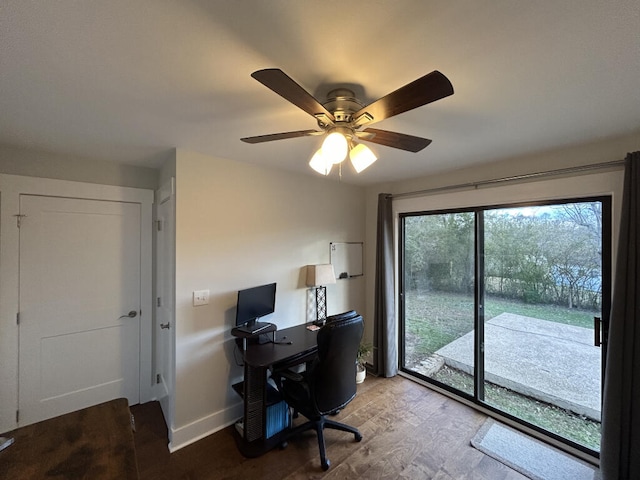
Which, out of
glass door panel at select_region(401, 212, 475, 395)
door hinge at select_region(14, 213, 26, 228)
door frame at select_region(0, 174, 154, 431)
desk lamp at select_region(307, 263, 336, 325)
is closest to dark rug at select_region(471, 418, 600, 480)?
glass door panel at select_region(401, 212, 475, 395)

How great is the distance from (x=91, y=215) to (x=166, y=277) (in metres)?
0.87

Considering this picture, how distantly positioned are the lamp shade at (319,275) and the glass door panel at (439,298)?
1.04 m

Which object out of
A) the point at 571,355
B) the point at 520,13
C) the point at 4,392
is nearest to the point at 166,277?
the point at 4,392

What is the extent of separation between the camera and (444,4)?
2.75 feet

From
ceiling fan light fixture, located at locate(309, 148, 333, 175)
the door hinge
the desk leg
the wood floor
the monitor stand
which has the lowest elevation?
the wood floor

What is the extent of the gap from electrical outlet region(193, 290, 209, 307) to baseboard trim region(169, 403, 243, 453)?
96cm

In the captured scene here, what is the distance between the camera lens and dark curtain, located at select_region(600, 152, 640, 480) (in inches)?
66.5

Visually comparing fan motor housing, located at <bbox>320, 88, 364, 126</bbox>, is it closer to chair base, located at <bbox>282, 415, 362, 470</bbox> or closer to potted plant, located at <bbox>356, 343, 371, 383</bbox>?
chair base, located at <bbox>282, 415, 362, 470</bbox>

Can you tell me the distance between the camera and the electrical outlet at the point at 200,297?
221 centimetres

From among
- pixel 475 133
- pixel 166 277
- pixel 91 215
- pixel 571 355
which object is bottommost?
pixel 571 355

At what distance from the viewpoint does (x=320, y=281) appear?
9.33 ft

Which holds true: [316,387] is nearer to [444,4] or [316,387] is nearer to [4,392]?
[444,4]

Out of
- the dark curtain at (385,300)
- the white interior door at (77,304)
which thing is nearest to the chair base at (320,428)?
the dark curtain at (385,300)

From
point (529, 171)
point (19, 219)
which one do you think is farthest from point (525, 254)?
point (19, 219)
